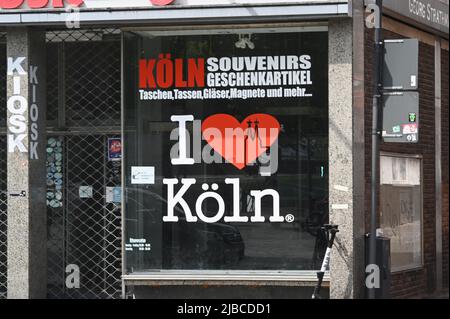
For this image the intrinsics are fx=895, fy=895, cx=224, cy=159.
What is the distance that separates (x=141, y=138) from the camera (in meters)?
11.5

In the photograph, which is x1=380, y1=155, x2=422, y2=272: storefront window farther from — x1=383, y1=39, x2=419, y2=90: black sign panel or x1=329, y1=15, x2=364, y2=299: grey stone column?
x1=383, y1=39, x2=419, y2=90: black sign panel

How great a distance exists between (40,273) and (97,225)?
3.27ft

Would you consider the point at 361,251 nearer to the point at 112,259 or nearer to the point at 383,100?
the point at 383,100

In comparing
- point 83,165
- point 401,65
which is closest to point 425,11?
point 401,65

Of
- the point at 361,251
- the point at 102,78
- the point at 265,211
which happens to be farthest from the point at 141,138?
the point at 361,251

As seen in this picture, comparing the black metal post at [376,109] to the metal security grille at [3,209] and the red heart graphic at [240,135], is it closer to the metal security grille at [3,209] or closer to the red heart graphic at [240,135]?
the red heart graphic at [240,135]

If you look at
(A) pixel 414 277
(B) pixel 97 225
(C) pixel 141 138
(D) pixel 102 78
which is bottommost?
(A) pixel 414 277

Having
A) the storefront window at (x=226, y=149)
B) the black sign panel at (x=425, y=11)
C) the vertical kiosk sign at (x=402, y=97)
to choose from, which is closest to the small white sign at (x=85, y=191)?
the storefront window at (x=226, y=149)

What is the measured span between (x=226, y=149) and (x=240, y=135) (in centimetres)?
25

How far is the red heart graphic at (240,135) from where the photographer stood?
36.9 feet

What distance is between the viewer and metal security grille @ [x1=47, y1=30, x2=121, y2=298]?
1188cm

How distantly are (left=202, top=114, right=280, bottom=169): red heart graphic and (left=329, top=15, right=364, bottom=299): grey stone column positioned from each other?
Result: 2.64 feet

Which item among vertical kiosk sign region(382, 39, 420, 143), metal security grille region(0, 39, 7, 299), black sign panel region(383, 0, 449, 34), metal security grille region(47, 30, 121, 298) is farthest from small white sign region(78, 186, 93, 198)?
black sign panel region(383, 0, 449, 34)

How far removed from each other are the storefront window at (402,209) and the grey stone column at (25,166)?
15.1 feet
